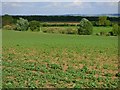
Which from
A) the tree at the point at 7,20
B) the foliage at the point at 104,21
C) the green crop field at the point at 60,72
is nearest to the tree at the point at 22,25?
the tree at the point at 7,20

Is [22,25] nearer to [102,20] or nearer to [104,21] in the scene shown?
[104,21]

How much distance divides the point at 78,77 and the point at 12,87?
3503 mm

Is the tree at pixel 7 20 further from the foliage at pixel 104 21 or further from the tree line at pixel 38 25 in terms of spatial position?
the foliage at pixel 104 21

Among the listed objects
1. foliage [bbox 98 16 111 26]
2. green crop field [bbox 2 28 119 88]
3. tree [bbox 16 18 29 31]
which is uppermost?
foliage [bbox 98 16 111 26]

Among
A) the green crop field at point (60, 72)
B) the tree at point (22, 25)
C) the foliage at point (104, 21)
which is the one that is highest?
the foliage at point (104, 21)

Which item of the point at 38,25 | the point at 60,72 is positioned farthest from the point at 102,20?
the point at 60,72

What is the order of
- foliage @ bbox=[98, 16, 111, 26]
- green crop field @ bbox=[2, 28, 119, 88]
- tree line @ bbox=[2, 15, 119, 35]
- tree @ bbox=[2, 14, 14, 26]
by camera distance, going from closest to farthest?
green crop field @ bbox=[2, 28, 119, 88]
tree line @ bbox=[2, 15, 119, 35]
tree @ bbox=[2, 14, 14, 26]
foliage @ bbox=[98, 16, 111, 26]

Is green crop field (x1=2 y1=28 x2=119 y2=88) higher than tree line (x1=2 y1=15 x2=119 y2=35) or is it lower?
lower

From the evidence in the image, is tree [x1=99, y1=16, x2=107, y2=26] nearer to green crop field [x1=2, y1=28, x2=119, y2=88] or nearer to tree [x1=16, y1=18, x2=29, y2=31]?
tree [x1=16, y1=18, x2=29, y2=31]

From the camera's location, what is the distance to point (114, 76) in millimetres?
14828

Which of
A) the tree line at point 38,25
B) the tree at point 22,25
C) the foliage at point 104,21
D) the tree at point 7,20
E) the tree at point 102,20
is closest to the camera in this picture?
the tree line at point 38,25

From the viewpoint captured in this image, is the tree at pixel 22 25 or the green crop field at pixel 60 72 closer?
the green crop field at pixel 60 72

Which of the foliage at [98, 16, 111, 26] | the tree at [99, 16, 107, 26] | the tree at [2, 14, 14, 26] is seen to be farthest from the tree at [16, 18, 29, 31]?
the foliage at [98, 16, 111, 26]

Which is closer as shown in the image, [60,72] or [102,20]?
[60,72]
